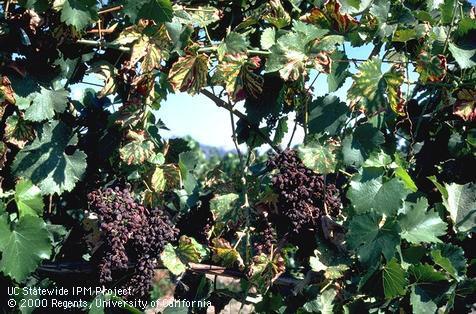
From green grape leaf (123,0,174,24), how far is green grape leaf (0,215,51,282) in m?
0.67

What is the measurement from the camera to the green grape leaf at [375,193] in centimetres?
193

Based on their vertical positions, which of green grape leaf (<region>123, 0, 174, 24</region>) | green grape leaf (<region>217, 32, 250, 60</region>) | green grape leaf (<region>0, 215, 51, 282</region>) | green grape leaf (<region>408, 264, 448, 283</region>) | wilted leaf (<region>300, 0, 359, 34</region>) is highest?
green grape leaf (<region>123, 0, 174, 24</region>)

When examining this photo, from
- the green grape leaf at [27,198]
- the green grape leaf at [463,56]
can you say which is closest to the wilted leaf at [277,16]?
the green grape leaf at [463,56]

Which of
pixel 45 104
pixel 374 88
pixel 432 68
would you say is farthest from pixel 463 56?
pixel 45 104

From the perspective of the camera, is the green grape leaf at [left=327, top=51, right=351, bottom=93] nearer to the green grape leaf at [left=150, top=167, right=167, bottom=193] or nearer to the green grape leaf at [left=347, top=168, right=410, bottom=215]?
the green grape leaf at [left=347, top=168, right=410, bottom=215]

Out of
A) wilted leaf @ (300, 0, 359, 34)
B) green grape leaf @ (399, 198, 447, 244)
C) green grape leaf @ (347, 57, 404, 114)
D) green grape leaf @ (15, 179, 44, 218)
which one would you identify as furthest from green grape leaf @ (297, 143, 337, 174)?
green grape leaf @ (15, 179, 44, 218)

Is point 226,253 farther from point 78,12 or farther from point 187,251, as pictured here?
point 78,12

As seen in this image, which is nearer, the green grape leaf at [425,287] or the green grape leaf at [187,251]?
the green grape leaf at [425,287]

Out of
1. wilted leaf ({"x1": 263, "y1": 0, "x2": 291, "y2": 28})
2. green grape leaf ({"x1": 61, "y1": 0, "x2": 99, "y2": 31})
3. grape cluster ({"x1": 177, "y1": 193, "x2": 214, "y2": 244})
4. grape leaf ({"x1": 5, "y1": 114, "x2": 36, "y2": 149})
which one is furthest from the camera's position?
grape cluster ({"x1": 177, "y1": 193, "x2": 214, "y2": 244})

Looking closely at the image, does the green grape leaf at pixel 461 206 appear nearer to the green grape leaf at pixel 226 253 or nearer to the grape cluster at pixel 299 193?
the grape cluster at pixel 299 193

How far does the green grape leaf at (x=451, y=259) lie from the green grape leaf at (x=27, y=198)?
47.0 inches

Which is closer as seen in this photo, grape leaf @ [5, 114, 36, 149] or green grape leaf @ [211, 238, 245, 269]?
grape leaf @ [5, 114, 36, 149]

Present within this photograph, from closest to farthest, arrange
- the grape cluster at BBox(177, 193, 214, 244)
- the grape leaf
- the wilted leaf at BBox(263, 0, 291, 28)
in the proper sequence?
the grape leaf < the wilted leaf at BBox(263, 0, 291, 28) < the grape cluster at BBox(177, 193, 214, 244)

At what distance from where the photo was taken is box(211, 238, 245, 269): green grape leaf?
2100 millimetres
